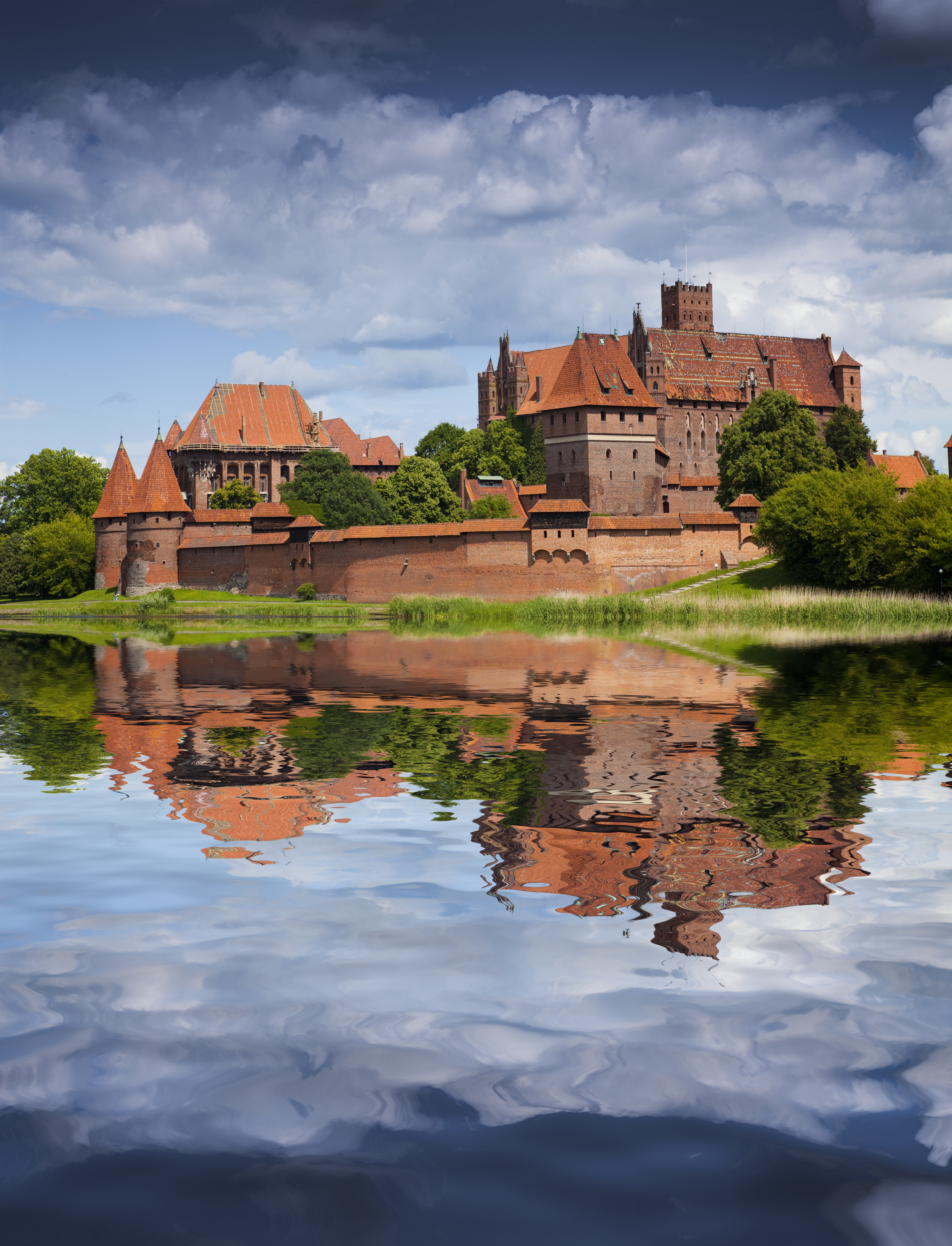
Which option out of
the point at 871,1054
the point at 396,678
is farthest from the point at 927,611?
Result: the point at 871,1054

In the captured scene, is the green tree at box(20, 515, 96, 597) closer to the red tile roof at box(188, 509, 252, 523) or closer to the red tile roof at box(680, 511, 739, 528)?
the red tile roof at box(188, 509, 252, 523)

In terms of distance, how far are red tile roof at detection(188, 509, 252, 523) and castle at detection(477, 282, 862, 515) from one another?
15.8 meters

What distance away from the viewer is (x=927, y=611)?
3259 cm

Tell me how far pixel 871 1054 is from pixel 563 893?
2.23 m

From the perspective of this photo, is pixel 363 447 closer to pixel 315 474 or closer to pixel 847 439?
pixel 315 474

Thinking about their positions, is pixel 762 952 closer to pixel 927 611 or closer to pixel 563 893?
pixel 563 893

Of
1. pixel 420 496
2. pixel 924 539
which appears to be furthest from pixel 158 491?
pixel 924 539

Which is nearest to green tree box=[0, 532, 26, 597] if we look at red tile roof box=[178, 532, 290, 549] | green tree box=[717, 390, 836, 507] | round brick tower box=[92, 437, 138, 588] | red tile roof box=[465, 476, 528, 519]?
round brick tower box=[92, 437, 138, 588]

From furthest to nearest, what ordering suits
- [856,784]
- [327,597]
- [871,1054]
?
[327,597] < [856,784] < [871,1054]

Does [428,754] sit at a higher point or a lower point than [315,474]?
lower

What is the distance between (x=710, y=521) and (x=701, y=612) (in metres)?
21.7

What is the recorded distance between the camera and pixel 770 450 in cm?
5744

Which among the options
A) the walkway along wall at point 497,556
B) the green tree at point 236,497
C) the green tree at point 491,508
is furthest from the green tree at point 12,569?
the green tree at point 491,508

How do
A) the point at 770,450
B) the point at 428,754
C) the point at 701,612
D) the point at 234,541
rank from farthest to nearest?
the point at 234,541
the point at 770,450
the point at 701,612
the point at 428,754
